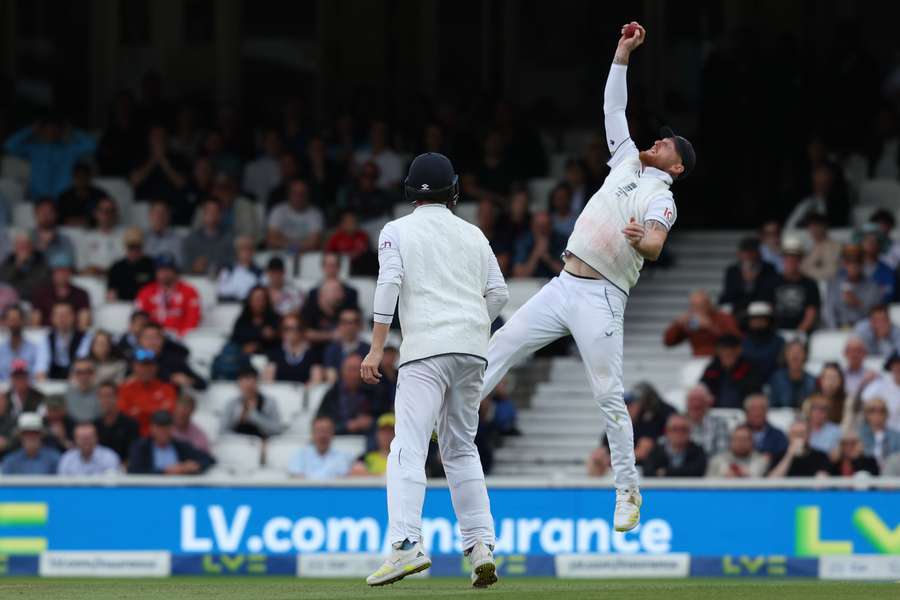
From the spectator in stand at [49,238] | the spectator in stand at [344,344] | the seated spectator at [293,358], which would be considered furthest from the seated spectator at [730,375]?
the spectator in stand at [49,238]

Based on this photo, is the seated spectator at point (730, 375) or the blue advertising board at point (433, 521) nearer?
the blue advertising board at point (433, 521)

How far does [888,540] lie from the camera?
1438 cm

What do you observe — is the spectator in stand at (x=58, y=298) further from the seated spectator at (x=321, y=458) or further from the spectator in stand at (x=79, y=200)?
the seated spectator at (x=321, y=458)

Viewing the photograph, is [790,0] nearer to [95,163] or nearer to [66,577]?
[95,163]

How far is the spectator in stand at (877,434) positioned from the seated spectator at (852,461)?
0.52ft

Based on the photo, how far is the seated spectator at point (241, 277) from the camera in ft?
61.0

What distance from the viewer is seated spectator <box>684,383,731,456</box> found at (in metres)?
15.7

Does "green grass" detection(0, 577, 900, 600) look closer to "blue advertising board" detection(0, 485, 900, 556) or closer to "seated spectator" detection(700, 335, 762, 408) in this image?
"blue advertising board" detection(0, 485, 900, 556)

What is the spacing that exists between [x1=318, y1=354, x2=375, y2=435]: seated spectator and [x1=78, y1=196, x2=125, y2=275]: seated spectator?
3.79 metres

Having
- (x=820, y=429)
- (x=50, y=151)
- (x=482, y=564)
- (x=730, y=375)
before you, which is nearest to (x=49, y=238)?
(x=50, y=151)

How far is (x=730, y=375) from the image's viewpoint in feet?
53.8

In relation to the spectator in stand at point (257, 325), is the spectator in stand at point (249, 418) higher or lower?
lower

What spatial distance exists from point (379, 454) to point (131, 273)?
13.2 feet

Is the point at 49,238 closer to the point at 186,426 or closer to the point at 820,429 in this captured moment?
the point at 186,426
